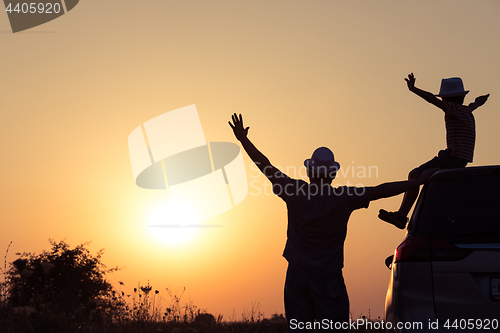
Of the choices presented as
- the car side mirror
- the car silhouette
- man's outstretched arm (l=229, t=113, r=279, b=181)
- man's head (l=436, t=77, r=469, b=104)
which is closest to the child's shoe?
the car side mirror

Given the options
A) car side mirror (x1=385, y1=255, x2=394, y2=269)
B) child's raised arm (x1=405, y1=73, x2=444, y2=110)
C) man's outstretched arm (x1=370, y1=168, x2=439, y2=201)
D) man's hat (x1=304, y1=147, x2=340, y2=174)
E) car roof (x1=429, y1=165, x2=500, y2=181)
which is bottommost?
car side mirror (x1=385, y1=255, x2=394, y2=269)

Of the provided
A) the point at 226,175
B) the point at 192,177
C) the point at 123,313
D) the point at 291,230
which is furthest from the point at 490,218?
the point at 192,177

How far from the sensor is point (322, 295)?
14.4 feet

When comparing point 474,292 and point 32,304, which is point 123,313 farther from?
point 474,292

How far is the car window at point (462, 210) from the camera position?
13.4 feet

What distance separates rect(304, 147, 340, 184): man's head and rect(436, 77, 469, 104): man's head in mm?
3459

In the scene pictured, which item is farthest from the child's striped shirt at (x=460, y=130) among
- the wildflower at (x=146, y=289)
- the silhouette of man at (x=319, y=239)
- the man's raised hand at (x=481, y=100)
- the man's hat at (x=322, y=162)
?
the wildflower at (x=146, y=289)

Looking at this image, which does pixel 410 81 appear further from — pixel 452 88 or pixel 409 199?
pixel 409 199

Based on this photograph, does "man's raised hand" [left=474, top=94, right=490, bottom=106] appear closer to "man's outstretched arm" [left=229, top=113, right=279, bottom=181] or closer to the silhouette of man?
the silhouette of man

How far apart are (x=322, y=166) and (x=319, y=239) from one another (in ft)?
2.02

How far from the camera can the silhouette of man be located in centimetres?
440

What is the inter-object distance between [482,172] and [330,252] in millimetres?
1427

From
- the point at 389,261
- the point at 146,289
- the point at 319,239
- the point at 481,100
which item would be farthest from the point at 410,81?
the point at 146,289

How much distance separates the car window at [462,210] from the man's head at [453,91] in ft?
10.5
